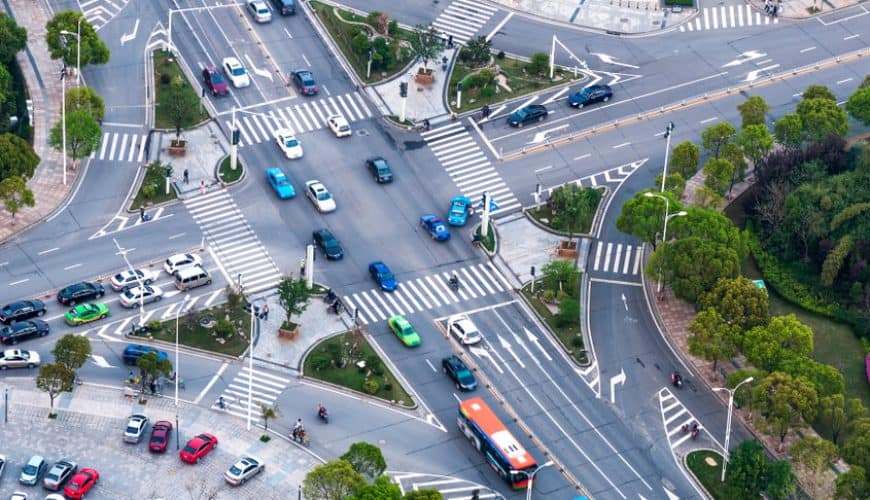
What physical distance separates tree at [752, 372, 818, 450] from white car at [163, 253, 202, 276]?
2426 inches

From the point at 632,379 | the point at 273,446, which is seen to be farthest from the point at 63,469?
the point at 632,379

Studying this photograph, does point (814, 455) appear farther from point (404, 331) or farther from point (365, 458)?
point (404, 331)

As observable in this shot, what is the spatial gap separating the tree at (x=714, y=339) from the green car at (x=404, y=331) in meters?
28.4

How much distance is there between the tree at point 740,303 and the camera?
18788cm

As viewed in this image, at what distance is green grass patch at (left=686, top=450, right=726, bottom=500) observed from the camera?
177m

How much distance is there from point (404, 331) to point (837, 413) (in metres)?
44.7

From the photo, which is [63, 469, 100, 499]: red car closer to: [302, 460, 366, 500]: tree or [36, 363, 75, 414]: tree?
[36, 363, 75, 414]: tree

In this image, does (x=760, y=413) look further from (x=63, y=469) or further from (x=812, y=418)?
(x=63, y=469)

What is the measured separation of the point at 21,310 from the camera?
189 m

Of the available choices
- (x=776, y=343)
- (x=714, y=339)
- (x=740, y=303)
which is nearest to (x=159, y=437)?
(x=714, y=339)

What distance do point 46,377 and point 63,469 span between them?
1020 cm

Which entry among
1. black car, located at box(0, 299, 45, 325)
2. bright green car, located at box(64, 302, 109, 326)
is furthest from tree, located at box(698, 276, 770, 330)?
black car, located at box(0, 299, 45, 325)

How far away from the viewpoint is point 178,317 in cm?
19138

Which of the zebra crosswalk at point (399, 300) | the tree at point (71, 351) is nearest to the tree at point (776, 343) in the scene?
the zebra crosswalk at point (399, 300)
